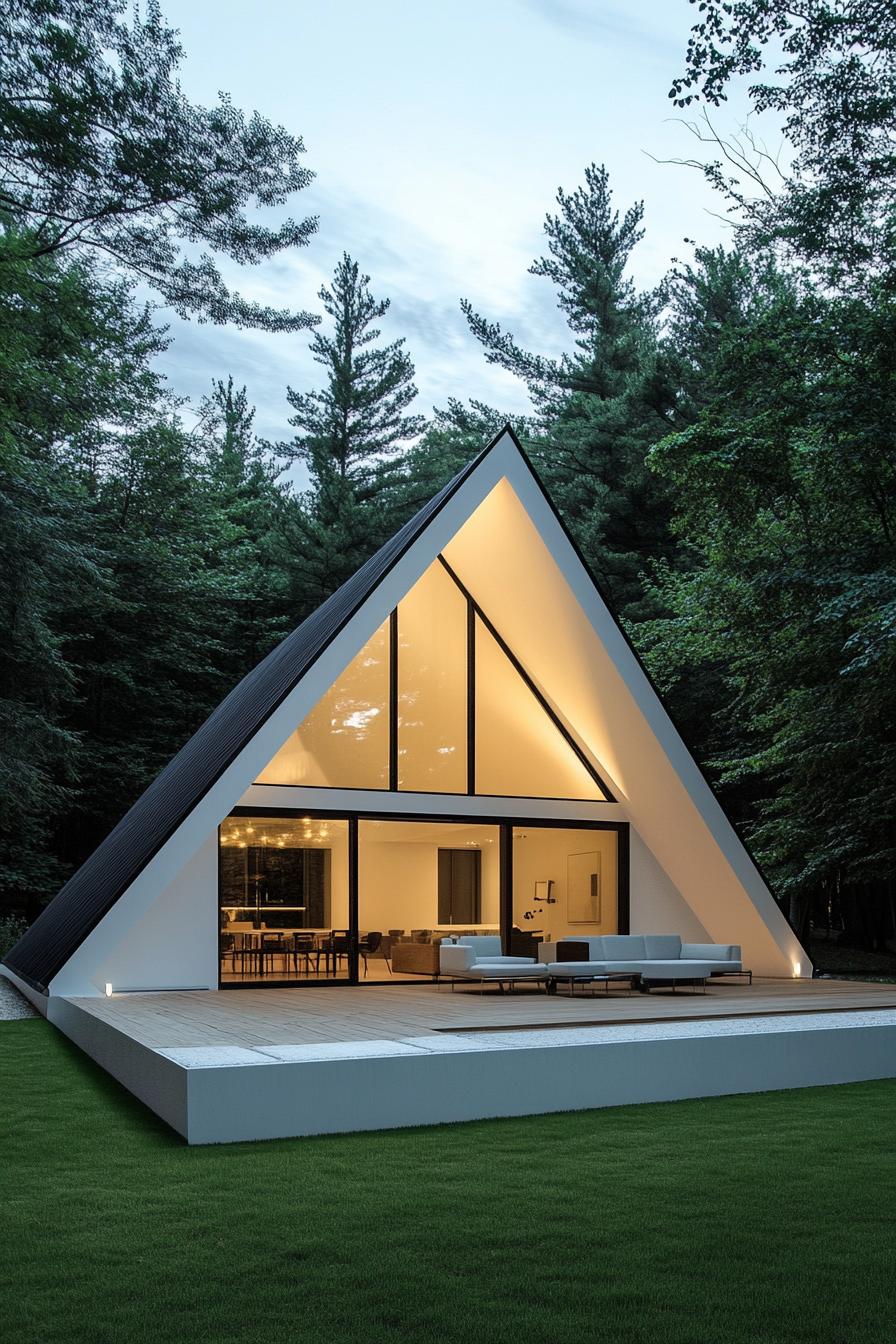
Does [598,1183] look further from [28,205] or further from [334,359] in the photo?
[334,359]

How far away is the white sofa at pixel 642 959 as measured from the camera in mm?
12617

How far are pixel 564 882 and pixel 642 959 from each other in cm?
208

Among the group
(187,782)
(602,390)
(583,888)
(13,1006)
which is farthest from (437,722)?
(602,390)

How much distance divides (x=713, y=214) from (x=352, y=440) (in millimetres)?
16442

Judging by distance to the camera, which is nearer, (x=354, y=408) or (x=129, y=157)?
(x=129, y=157)

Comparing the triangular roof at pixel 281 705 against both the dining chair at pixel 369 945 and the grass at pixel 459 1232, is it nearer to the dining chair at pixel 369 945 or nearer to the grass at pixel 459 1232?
the dining chair at pixel 369 945

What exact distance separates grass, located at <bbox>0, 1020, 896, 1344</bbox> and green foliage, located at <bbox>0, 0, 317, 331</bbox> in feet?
18.7

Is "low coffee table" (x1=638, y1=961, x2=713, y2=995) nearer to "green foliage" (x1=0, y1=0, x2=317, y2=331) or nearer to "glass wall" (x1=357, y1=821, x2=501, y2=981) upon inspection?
"glass wall" (x1=357, y1=821, x2=501, y2=981)

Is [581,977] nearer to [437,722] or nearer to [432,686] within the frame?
[437,722]

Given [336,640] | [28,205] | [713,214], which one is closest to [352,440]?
[713,214]

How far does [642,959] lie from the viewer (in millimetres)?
13820

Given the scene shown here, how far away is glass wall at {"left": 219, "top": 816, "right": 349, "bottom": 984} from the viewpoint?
13695 millimetres

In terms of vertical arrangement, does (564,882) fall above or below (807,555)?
below

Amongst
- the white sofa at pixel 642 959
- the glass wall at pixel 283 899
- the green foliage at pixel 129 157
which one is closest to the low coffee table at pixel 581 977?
the white sofa at pixel 642 959
